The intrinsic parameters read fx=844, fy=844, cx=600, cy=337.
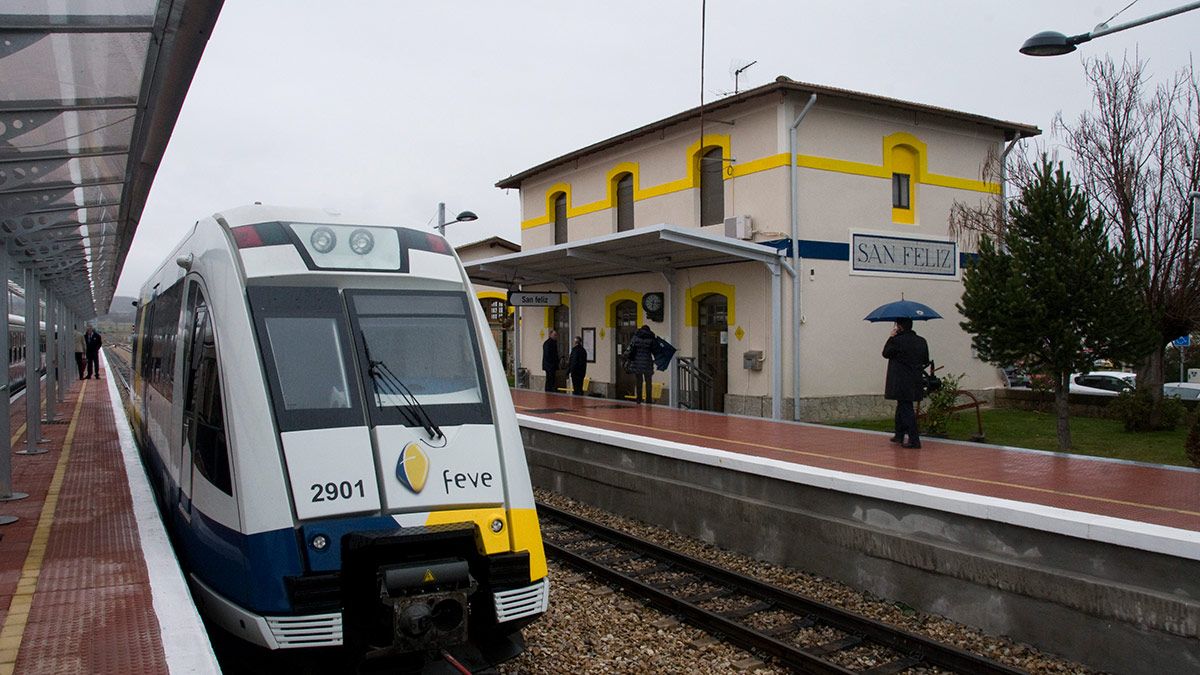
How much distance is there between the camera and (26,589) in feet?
18.0

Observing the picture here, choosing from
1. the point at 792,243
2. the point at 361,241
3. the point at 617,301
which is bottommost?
the point at 361,241

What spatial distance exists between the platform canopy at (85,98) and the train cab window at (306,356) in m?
1.54

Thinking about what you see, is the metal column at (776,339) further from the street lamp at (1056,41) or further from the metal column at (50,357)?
the metal column at (50,357)

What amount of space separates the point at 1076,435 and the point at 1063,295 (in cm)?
404

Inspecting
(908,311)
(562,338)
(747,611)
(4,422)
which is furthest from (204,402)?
(562,338)

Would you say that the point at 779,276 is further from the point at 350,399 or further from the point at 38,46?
the point at 38,46

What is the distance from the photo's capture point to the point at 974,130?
18.7 m

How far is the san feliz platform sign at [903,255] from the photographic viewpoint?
17188mm

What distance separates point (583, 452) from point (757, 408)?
5.73 m

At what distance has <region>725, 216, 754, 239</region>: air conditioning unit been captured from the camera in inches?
661

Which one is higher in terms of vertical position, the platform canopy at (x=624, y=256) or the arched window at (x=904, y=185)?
the arched window at (x=904, y=185)

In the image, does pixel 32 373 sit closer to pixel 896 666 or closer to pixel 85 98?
pixel 85 98

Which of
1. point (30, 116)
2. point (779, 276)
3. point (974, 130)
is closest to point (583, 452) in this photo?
point (779, 276)

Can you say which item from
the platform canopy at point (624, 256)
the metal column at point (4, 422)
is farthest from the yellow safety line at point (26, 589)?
the platform canopy at point (624, 256)
